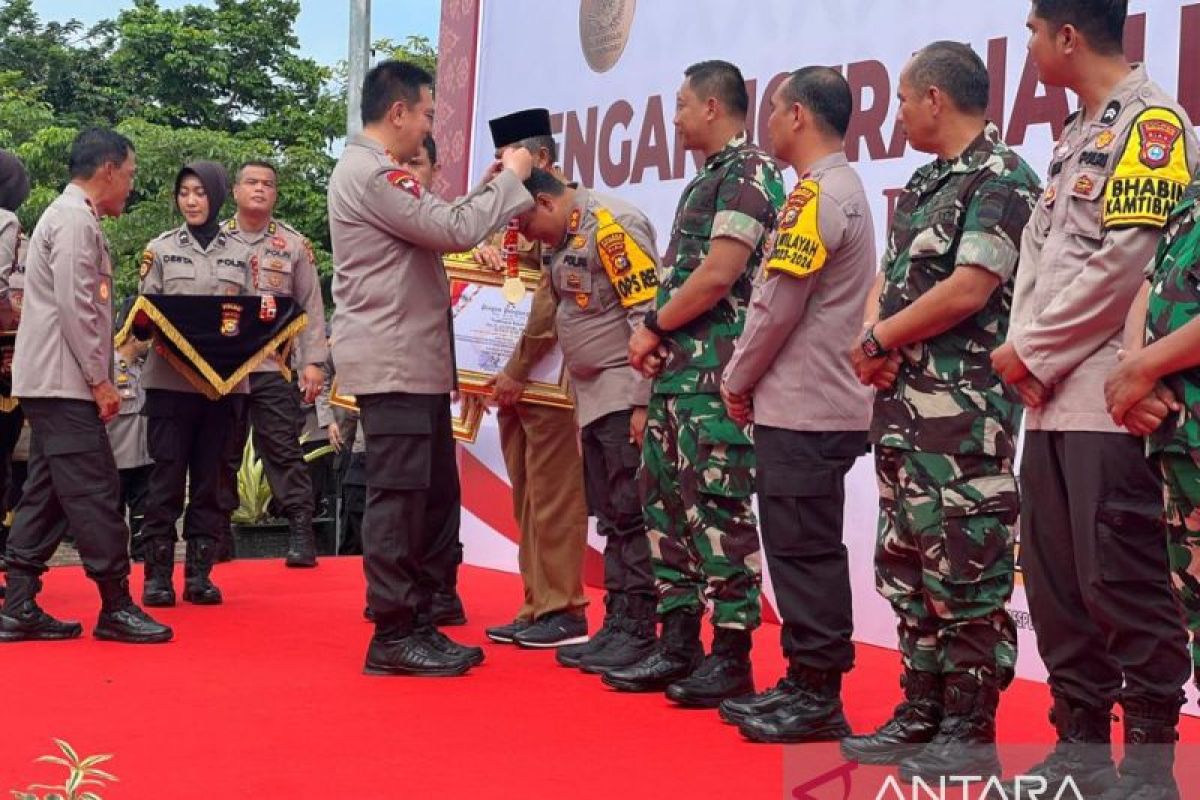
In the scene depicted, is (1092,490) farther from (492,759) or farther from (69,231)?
(69,231)

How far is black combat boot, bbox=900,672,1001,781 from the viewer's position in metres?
3.50

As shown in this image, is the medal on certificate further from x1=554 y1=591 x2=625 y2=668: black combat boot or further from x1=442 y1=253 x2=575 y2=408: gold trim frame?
x1=554 y1=591 x2=625 y2=668: black combat boot

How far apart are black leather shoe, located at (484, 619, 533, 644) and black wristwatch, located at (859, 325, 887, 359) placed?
2.31m

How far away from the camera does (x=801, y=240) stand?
393cm

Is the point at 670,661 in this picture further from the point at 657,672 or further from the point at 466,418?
the point at 466,418

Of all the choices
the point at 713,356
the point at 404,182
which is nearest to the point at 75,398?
the point at 404,182

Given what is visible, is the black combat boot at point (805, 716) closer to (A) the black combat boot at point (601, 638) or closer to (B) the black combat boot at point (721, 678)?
(B) the black combat boot at point (721, 678)

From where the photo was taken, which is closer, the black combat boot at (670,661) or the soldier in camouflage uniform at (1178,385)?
the soldier in camouflage uniform at (1178,385)

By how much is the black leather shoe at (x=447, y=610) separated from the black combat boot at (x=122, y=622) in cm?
100

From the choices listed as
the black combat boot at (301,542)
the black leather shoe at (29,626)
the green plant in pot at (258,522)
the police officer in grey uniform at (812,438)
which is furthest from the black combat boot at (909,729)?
the green plant in pot at (258,522)

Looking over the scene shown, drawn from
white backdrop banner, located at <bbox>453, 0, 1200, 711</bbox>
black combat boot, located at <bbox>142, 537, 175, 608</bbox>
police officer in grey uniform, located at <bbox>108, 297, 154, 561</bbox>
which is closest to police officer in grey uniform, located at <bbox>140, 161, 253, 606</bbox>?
black combat boot, located at <bbox>142, 537, 175, 608</bbox>

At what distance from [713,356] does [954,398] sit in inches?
38.5

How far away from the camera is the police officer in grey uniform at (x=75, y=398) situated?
5.40 metres

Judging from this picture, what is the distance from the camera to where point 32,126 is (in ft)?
65.2
